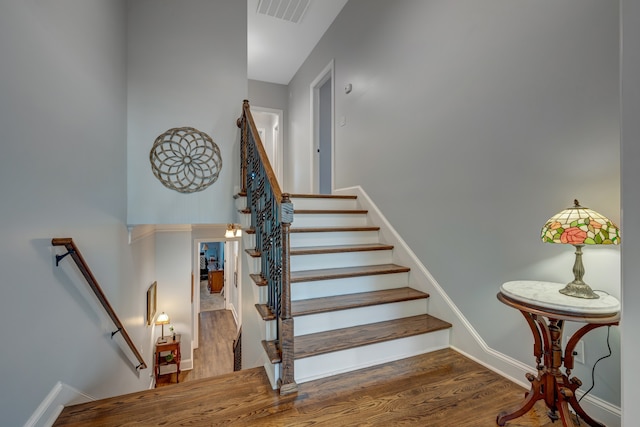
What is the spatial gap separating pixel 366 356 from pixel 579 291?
1239 millimetres

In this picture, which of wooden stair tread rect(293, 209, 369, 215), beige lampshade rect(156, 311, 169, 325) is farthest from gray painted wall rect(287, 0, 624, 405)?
beige lampshade rect(156, 311, 169, 325)

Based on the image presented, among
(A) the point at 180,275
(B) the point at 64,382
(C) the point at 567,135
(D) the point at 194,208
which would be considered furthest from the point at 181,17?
(A) the point at 180,275

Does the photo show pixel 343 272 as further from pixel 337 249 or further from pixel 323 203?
pixel 323 203

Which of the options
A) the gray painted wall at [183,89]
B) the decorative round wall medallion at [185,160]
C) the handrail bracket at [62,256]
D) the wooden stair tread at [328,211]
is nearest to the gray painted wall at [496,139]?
the wooden stair tread at [328,211]

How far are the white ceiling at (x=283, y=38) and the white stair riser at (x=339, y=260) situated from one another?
3.37m

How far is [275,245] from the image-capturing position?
1920 mm

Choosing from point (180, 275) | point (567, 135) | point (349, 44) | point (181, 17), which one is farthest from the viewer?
point (180, 275)

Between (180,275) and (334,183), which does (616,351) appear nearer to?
(334,183)

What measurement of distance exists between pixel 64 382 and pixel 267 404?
44.8 inches

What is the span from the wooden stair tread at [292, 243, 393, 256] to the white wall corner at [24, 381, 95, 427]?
5.28ft

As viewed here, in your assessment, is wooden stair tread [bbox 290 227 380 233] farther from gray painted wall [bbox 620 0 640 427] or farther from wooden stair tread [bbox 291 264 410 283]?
gray painted wall [bbox 620 0 640 427]

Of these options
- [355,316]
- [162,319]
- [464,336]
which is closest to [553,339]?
[464,336]

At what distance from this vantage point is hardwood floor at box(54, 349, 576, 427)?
1.51 m

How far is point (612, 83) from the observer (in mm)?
1424
